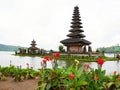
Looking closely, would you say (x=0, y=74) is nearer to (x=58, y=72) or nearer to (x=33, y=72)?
(x=33, y=72)

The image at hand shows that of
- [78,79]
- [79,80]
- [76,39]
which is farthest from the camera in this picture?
[76,39]

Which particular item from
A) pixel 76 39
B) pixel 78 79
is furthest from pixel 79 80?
pixel 76 39

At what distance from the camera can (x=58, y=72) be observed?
901 centimetres

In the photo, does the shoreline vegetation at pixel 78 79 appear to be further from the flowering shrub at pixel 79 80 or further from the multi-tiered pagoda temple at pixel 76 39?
the multi-tiered pagoda temple at pixel 76 39

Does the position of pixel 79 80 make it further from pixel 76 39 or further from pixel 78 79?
pixel 76 39

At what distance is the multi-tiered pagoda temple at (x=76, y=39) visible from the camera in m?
70.4

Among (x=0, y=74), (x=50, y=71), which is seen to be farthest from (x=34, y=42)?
(x=50, y=71)

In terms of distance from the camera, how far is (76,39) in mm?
71688

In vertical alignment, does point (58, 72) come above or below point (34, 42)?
below

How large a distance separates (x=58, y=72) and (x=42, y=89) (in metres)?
0.74

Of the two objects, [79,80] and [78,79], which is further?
[78,79]

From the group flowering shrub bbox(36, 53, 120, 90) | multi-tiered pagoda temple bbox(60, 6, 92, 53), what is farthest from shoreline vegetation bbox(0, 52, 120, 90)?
multi-tiered pagoda temple bbox(60, 6, 92, 53)

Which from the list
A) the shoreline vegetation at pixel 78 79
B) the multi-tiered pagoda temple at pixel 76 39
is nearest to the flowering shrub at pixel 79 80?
the shoreline vegetation at pixel 78 79

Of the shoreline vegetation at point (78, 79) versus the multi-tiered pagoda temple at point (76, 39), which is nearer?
the shoreline vegetation at point (78, 79)
